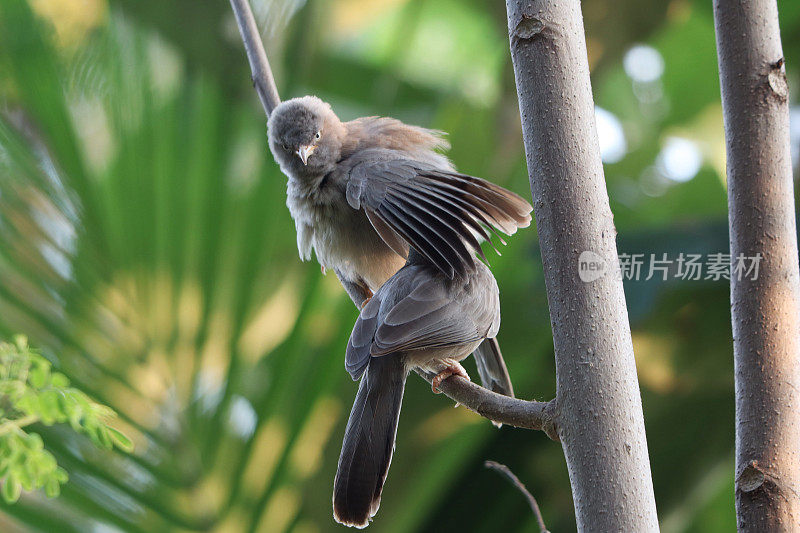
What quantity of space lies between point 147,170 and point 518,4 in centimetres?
174

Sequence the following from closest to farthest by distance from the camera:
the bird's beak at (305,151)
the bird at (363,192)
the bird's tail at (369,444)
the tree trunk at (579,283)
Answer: the tree trunk at (579,283), the bird's tail at (369,444), the bird at (363,192), the bird's beak at (305,151)

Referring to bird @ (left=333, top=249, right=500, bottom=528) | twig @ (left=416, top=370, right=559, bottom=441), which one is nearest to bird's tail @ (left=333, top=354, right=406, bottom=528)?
bird @ (left=333, top=249, right=500, bottom=528)

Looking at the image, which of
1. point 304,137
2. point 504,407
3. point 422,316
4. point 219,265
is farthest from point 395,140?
point 504,407

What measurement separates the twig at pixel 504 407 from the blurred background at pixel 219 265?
1230mm

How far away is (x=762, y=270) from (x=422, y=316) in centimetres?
62

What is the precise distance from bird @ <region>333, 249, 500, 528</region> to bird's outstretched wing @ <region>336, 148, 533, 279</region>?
2.7 inches

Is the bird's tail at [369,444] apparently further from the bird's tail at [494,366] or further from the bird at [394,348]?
the bird's tail at [494,366]

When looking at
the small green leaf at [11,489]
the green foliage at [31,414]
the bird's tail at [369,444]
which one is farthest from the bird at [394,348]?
the small green leaf at [11,489]

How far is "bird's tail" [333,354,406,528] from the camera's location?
1.29 m

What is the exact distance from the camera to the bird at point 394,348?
1311 millimetres

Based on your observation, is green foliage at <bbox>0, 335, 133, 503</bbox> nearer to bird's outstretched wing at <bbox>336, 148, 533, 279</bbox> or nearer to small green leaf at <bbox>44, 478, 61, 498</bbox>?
small green leaf at <bbox>44, 478, 61, 498</bbox>

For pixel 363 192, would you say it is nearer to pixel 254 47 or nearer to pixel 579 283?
pixel 254 47

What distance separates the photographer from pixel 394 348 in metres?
1.42

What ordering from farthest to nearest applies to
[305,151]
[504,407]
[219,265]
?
[219,265] < [305,151] < [504,407]
